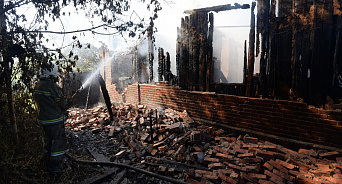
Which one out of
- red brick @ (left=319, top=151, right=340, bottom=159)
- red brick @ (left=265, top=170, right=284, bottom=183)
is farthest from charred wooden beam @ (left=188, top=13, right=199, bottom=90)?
red brick @ (left=319, top=151, right=340, bottom=159)

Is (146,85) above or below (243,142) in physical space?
above

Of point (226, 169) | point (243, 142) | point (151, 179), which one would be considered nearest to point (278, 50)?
point (243, 142)

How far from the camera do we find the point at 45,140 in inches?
150

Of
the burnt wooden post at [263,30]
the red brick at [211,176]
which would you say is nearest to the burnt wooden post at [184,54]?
the burnt wooden post at [263,30]

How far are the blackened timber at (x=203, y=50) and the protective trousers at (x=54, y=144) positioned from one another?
3.66 m

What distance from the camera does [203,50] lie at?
559 cm

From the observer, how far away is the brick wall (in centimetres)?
361

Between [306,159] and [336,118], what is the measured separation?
885 millimetres

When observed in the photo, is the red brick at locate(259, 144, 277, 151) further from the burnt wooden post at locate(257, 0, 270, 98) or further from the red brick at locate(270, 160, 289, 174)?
the burnt wooden post at locate(257, 0, 270, 98)

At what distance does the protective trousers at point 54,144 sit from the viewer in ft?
12.2

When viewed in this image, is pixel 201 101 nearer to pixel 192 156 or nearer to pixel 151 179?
pixel 192 156

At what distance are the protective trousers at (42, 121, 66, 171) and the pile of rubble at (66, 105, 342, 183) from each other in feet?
2.94

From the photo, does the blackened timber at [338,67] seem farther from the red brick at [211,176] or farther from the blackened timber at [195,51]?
the blackened timber at [195,51]

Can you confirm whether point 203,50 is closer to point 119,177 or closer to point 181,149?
point 181,149
